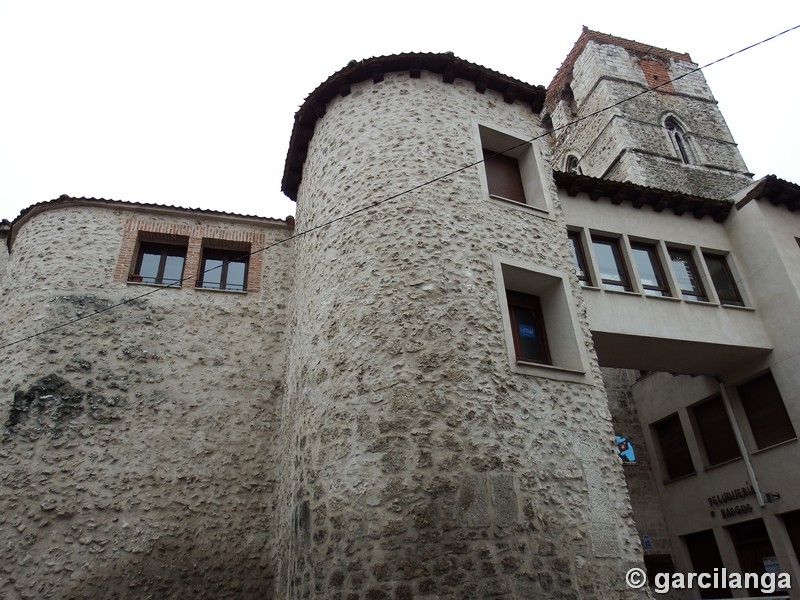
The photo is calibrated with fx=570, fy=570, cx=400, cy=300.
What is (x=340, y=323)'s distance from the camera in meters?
7.58

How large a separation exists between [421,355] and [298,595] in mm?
3082

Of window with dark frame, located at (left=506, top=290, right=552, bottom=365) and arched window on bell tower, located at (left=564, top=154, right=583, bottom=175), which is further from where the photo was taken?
arched window on bell tower, located at (left=564, top=154, right=583, bottom=175)

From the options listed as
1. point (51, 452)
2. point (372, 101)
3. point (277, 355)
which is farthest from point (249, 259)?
point (51, 452)

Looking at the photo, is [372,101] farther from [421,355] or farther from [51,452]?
[51,452]

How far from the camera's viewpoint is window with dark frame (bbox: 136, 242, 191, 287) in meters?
10.1

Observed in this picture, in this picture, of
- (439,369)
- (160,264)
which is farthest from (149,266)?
(439,369)

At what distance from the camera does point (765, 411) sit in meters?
10.9

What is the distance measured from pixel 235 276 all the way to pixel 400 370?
16.1 feet

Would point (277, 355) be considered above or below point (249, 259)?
below

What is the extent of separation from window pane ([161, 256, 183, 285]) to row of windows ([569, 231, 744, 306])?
281 inches

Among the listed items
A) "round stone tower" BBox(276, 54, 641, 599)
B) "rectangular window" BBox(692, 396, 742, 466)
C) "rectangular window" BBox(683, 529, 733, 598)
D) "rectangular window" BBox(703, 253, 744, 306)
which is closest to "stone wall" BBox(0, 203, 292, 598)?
"round stone tower" BBox(276, 54, 641, 599)

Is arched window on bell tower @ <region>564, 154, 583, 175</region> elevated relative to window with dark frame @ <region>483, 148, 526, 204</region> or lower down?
elevated

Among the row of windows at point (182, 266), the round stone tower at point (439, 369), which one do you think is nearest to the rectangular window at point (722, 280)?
the round stone tower at point (439, 369)

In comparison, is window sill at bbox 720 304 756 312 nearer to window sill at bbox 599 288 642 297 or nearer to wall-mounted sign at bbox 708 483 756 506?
window sill at bbox 599 288 642 297
